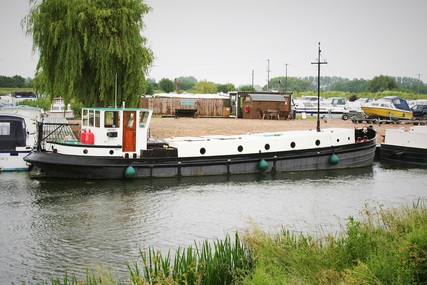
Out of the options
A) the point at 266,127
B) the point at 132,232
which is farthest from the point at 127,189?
the point at 266,127

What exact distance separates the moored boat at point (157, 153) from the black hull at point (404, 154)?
551 centimetres

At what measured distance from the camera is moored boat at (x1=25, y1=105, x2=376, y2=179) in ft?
85.4

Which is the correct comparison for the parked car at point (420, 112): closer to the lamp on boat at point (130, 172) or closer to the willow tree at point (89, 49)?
the willow tree at point (89, 49)

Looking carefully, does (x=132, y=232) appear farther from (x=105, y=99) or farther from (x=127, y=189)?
(x=105, y=99)

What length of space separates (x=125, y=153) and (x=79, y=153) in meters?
2.07

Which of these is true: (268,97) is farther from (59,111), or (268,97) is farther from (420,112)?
(59,111)

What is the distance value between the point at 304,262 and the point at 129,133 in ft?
53.6

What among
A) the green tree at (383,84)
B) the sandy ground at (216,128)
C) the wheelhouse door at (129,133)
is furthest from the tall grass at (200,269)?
the green tree at (383,84)

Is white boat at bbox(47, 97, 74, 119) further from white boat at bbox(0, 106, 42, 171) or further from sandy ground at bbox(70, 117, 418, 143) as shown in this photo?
white boat at bbox(0, 106, 42, 171)

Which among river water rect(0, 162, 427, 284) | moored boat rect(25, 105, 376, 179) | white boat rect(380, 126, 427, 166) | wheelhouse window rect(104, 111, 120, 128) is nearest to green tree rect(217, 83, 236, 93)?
white boat rect(380, 126, 427, 166)

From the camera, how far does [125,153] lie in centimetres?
2642

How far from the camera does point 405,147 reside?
1356 inches

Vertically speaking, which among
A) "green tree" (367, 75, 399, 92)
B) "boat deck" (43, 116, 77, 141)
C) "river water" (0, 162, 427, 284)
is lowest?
"river water" (0, 162, 427, 284)

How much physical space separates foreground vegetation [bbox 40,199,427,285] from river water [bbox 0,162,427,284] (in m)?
1.67
